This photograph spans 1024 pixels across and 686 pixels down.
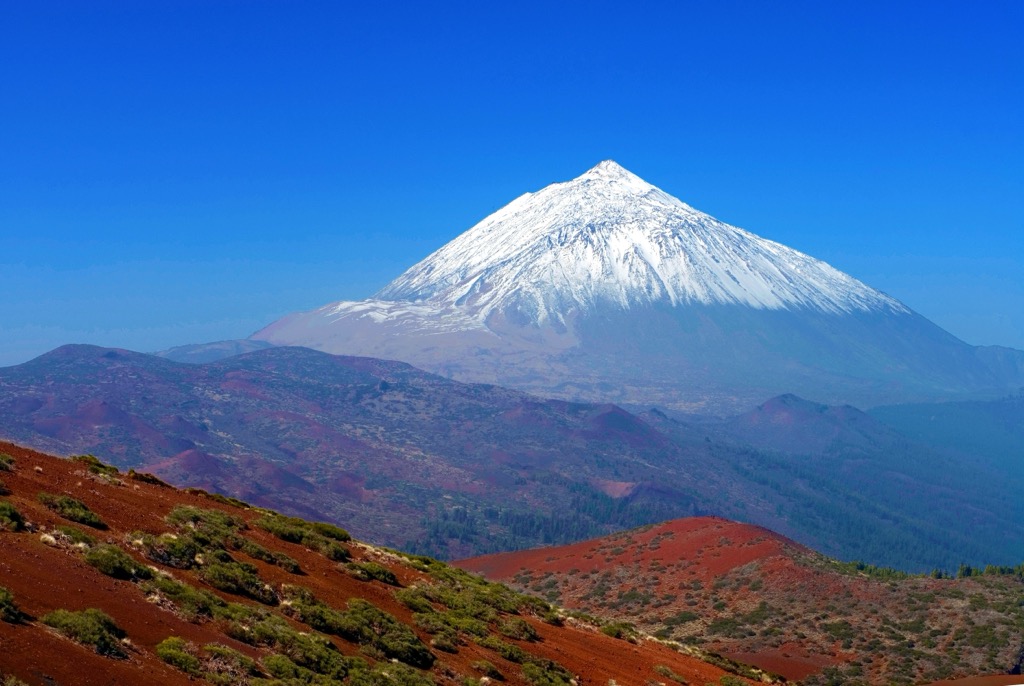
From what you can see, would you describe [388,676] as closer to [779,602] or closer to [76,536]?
[76,536]

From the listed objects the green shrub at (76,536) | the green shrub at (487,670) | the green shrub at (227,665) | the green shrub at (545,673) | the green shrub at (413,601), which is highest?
the green shrub at (76,536)

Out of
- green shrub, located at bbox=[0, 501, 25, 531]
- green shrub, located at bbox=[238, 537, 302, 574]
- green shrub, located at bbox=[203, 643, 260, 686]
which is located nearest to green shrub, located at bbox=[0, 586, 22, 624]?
green shrub, located at bbox=[203, 643, 260, 686]

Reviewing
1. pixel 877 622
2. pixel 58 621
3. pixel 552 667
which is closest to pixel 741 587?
pixel 877 622

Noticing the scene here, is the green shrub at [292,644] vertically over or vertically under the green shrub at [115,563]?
under

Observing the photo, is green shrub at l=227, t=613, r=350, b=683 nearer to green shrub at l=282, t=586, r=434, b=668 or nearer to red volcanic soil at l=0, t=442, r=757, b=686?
red volcanic soil at l=0, t=442, r=757, b=686

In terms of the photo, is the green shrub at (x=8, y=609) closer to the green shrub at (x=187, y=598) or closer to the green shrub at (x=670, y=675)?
the green shrub at (x=187, y=598)

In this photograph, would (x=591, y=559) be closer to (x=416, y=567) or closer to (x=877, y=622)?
(x=877, y=622)

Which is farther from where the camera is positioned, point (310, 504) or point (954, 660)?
point (310, 504)

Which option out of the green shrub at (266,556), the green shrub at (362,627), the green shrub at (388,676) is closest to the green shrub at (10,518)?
the green shrub at (362,627)
